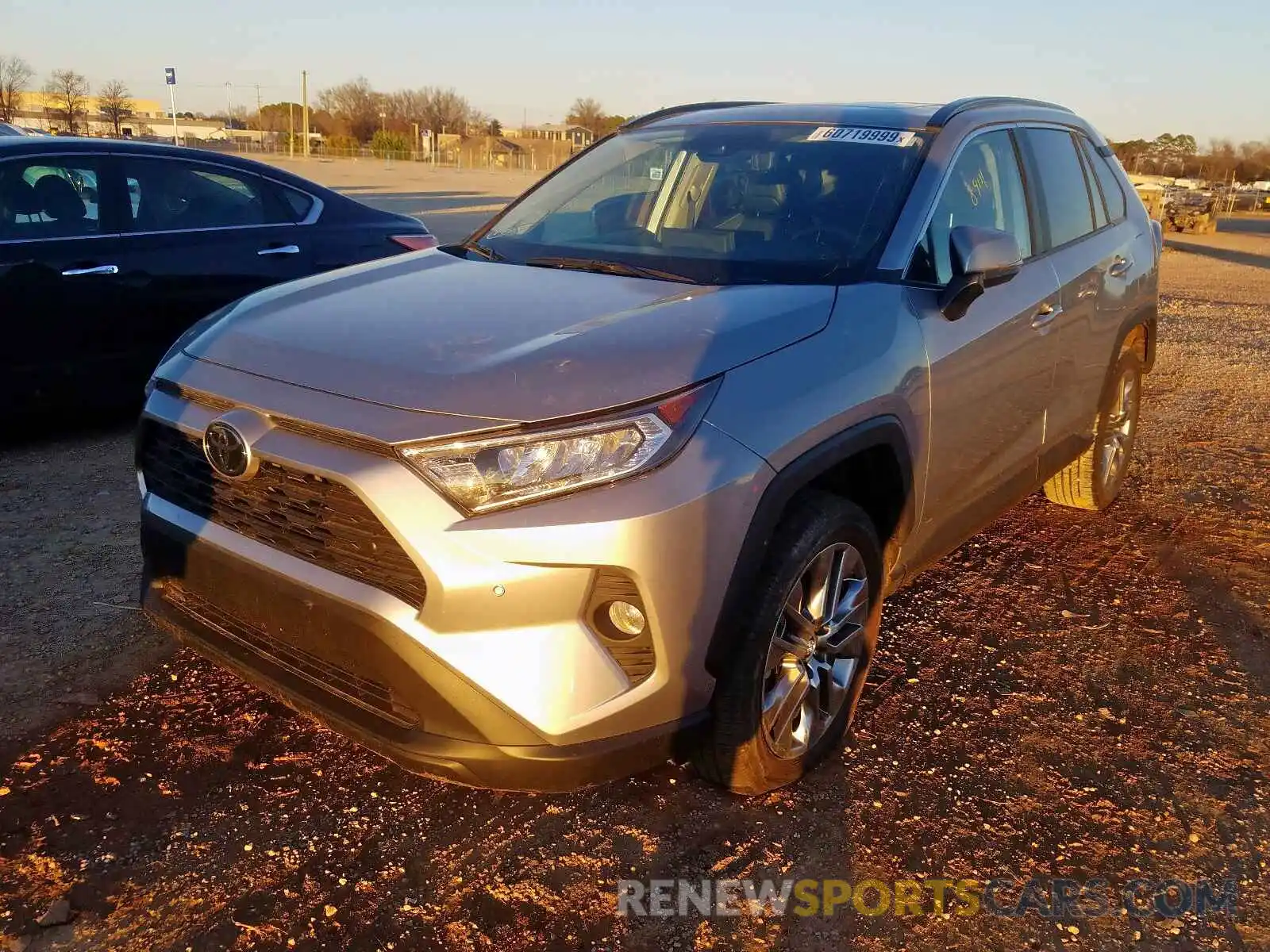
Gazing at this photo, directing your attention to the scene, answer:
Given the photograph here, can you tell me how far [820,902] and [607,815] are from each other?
1.94 feet

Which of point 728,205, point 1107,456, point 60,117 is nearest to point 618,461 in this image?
point 728,205

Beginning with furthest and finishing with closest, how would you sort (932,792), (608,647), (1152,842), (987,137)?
(987,137) → (932,792) → (1152,842) → (608,647)

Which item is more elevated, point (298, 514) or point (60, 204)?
point (60, 204)

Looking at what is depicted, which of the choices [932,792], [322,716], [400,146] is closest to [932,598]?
[932,792]

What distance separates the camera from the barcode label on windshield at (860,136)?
3393 mm

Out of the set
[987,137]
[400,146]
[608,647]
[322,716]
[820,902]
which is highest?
[400,146]

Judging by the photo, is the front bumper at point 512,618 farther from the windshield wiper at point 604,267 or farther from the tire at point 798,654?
the windshield wiper at point 604,267

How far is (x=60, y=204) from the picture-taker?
5121 millimetres

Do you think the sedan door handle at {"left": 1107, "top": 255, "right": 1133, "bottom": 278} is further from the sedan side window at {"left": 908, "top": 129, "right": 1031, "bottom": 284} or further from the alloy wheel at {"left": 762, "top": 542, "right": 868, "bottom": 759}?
the alloy wheel at {"left": 762, "top": 542, "right": 868, "bottom": 759}

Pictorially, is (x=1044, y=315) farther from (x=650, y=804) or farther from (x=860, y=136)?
(x=650, y=804)

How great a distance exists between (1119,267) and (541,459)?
343 centimetres

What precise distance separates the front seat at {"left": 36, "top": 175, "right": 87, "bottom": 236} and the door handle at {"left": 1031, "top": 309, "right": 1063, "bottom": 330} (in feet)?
15.1

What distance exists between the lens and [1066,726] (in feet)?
10.3

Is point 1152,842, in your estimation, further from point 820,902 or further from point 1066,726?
point 820,902
